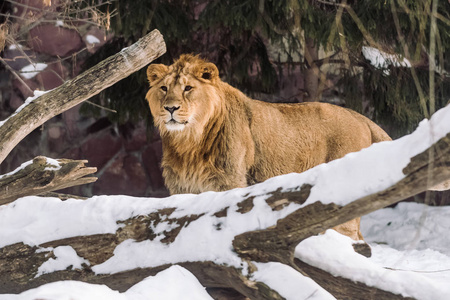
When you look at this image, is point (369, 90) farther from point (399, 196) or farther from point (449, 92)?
Result: point (399, 196)

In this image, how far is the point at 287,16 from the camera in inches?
295

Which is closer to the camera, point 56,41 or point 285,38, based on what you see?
point 285,38

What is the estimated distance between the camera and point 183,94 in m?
5.60

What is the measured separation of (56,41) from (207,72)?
217 inches

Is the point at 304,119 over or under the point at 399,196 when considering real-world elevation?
under

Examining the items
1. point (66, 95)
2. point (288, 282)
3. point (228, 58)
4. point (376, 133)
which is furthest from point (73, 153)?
point (288, 282)

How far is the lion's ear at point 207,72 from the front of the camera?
573cm

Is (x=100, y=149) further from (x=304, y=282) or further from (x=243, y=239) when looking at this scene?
(x=304, y=282)

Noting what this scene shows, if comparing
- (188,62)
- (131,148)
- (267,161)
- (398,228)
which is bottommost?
(398,228)

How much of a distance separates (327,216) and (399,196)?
39 cm

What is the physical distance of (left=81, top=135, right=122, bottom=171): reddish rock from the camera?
34.9 ft

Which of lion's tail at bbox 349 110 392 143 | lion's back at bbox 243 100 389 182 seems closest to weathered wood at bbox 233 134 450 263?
lion's back at bbox 243 100 389 182

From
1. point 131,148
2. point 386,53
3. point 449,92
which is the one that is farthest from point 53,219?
point 131,148

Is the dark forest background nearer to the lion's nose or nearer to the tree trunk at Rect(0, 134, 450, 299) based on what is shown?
the lion's nose
